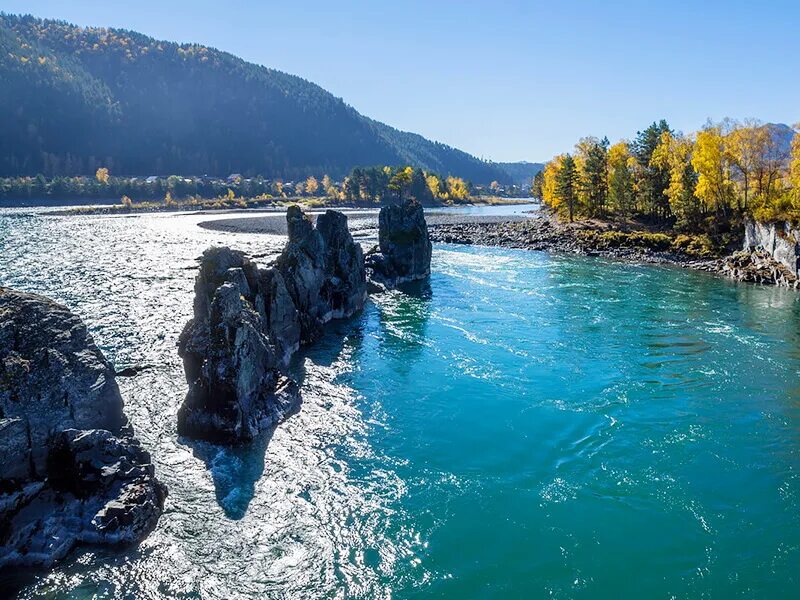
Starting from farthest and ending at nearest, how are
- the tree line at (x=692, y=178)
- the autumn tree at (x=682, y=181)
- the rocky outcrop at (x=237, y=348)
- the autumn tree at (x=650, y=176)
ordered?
1. the autumn tree at (x=650, y=176)
2. the autumn tree at (x=682, y=181)
3. the tree line at (x=692, y=178)
4. the rocky outcrop at (x=237, y=348)

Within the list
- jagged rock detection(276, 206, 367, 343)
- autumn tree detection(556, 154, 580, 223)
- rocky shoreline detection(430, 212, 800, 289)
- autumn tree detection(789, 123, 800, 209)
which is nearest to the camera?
jagged rock detection(276, 206, 367, 343)

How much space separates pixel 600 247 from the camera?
3927 inches

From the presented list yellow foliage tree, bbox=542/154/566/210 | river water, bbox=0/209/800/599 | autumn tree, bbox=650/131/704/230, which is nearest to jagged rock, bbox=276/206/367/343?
river water, bbox=0/209/800/599

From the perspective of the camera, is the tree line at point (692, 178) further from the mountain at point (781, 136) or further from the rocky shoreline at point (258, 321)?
the rocky shoreline at point (258, 321)

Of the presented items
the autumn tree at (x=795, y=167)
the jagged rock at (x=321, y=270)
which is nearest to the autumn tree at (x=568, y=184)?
the autumn tree at (x=795, y=167)

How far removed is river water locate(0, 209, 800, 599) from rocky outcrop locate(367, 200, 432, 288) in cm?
2159

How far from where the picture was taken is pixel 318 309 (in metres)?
51.5

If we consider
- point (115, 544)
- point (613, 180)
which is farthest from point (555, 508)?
point (613, 180)

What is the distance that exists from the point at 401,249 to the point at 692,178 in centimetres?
5655

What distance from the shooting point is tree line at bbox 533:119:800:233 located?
8312 centimetres

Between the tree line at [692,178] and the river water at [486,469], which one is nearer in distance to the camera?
the river water at [486,469]

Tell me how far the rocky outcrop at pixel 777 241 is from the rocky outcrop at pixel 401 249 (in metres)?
46.5

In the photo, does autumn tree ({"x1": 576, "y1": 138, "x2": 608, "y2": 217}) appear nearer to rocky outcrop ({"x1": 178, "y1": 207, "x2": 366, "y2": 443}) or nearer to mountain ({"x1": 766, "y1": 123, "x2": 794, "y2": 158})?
mountain ({"x1": 766, "y1": 123, "x2": 794, "y2": 158})

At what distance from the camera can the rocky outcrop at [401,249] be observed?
2906 inches
